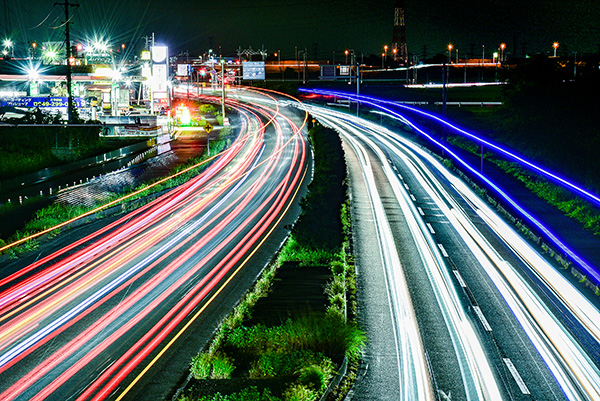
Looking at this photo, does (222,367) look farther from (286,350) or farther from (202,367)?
(286,350)

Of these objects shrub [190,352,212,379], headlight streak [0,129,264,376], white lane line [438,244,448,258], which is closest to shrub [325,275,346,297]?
white lane line [438,244,448,258]

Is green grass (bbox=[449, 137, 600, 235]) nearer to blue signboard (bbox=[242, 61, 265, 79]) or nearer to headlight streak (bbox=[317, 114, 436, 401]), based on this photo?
headlight streak (bbox=[317, 114, 436, 401])

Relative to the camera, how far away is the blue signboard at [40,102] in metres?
70.6

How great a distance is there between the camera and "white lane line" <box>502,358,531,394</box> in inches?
508

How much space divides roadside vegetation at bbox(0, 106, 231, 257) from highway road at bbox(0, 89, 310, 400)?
1.01 m

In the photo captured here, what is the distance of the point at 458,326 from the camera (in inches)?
645

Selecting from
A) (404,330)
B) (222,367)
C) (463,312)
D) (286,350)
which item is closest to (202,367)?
(222,367)

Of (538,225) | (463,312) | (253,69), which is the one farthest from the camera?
(253,69)

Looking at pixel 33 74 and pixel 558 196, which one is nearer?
pixel 558 196

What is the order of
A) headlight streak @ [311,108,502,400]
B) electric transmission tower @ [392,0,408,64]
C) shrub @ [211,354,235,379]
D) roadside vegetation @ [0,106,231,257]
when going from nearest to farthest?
headlight streak @ [311,108,502,400]
shrub @ [211,354,235,379]
roadside vegetation @ [0,106,231,257]
electric transmission tower @ [392,0,408,64]

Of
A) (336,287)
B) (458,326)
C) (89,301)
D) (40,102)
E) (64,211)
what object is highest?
(40,102)

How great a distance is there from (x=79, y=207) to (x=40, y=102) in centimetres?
4442

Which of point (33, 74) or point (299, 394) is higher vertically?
point (33, 74)

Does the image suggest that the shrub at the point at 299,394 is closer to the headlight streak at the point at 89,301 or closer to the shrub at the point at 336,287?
the shrub at the point at 336,287
